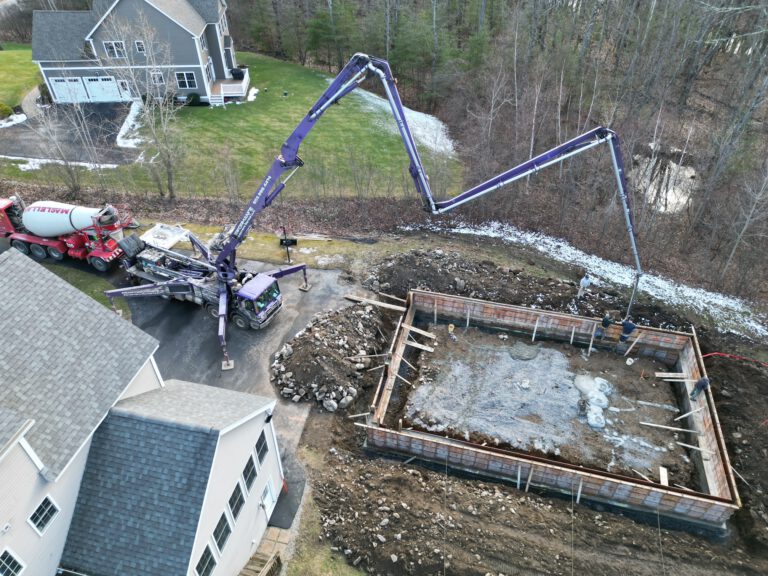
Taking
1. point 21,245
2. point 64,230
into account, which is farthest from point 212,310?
point 21,245

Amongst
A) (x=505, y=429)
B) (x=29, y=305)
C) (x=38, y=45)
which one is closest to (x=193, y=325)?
(x=29, y=305)

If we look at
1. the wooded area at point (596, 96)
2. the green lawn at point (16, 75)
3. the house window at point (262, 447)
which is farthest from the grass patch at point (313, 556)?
the green lawn at point (16, 75)

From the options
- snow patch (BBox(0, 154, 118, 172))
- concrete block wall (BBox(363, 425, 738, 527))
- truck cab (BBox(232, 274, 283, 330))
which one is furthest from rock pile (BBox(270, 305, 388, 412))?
snow patch (BBox(0, 154, 118, 172))

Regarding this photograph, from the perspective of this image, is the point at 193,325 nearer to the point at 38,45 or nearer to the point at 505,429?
the point at 505,429

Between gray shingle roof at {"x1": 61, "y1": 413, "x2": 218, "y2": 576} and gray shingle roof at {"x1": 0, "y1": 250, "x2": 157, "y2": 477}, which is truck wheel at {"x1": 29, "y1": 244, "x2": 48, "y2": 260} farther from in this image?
gray shingle roof at {"x1": 61, "y1": 413, "x2": 218, "y2": 576}

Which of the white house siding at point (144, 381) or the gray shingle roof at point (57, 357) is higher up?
the gray shingle roof at point (57, 357)

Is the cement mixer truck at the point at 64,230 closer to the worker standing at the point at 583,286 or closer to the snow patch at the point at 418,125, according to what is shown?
the worker standing at the point at 583,286

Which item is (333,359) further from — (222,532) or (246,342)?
(222,532)
